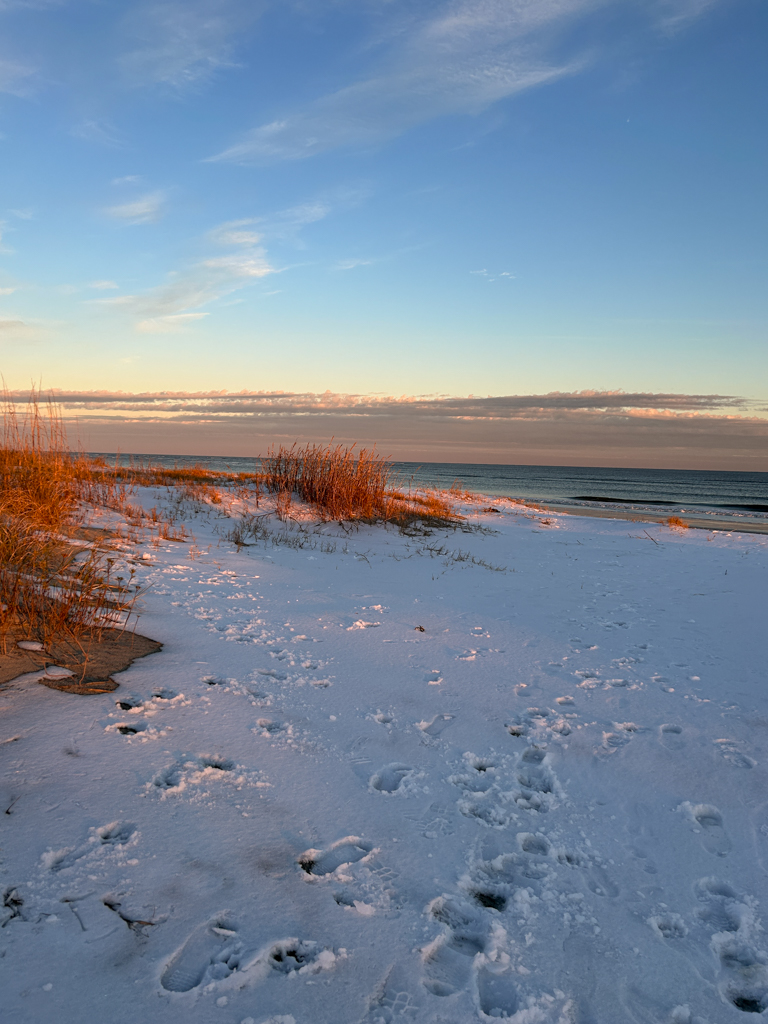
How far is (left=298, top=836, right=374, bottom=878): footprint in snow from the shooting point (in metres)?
2.01

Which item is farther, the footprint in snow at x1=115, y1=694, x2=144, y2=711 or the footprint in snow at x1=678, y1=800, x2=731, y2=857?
the footprint in snow at x1=115, y1=694, x2=144, y2=711

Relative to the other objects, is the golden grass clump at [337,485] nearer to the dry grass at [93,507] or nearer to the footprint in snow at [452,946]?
the dry grass at [93,507]

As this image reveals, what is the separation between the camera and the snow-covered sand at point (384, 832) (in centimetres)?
159

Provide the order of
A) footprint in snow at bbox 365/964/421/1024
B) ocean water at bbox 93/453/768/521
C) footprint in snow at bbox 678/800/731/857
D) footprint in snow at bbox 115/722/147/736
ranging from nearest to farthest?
footprint in snow at bbox 365/964/421/1024 < footprint in snow at bbox 678/800/731/857 < footprint in snow at bbox 115/722/147/736 < ocean water at bbox 93/453/768/521

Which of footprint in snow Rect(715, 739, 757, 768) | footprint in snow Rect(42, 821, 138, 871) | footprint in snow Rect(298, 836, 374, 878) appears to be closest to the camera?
footprint in snow Rect(42, 821, 138, 871)

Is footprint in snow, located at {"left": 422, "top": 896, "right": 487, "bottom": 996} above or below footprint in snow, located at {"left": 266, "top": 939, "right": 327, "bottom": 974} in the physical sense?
below

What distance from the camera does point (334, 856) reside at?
2.09m

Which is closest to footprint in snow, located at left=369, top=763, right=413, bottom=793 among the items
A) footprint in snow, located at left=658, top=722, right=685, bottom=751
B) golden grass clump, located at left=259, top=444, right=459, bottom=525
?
footprint in snow, located at left=658, top=722, right=685, bottom=751

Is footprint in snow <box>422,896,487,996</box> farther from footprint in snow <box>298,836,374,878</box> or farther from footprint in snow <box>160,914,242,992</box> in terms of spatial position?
footprint in snow <box>160,914,242,992</box>

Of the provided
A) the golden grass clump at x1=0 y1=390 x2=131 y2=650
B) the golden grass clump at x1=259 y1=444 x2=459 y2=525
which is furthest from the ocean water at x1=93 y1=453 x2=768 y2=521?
the golden grass clump at x1=0 y1=390 x2=131 y2=650

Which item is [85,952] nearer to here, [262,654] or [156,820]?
[156,820]

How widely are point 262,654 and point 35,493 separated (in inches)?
181

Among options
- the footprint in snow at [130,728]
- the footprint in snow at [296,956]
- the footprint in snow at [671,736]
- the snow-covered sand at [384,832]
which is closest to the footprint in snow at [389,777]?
the snow-covered sand at [384,832]

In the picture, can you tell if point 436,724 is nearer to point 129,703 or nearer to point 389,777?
point 389,777
